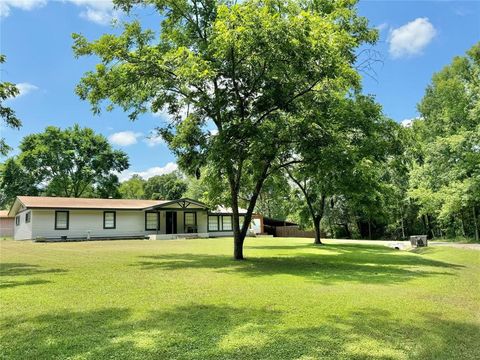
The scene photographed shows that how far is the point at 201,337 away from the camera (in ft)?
16.2

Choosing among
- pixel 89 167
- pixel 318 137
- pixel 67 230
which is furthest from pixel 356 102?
pixel 89 167

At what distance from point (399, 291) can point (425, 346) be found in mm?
3761

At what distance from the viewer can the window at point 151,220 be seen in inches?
1353

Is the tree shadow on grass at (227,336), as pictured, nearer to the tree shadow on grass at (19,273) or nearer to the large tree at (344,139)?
the tree shadow on grass at (19,273)

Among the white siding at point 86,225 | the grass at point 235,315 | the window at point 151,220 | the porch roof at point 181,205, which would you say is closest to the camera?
the grass at point 235,315

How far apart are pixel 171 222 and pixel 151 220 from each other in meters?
2.11

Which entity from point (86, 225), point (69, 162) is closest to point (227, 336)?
point (86, 225)

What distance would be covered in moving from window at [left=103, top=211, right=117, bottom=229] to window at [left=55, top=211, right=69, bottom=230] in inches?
115

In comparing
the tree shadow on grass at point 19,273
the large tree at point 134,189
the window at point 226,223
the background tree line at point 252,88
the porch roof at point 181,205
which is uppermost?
Answer: the large tree at point 134,189

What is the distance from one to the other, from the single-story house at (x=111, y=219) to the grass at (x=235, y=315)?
1743 centimetres

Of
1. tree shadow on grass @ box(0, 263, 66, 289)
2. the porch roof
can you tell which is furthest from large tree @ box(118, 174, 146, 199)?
tree shadow on grass @ box(0, 263, 66, 289)

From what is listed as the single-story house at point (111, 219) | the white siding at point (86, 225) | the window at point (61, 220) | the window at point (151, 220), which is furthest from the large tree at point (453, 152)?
the window at point (61, 220)

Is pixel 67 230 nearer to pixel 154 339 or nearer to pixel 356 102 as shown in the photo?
pixel 356 102

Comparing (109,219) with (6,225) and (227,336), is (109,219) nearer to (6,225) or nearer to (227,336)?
(6,225)
